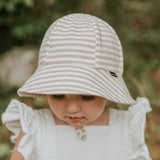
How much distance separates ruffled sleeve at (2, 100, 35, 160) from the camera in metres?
1.13

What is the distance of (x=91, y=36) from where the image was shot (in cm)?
107

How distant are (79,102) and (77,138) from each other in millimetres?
231

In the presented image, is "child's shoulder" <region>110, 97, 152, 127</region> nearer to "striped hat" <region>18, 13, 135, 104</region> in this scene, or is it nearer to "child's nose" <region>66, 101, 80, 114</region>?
"striped hat" <region>18, 13, 135, 104</region>

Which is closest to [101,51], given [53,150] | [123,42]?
[53,150]

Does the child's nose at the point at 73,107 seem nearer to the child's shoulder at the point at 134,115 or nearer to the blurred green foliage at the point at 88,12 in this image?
the child's shoulder at the point at 134,115

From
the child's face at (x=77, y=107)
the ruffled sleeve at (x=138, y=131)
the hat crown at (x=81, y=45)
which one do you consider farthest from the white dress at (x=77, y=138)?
the hat crown at (x=81, y=45)

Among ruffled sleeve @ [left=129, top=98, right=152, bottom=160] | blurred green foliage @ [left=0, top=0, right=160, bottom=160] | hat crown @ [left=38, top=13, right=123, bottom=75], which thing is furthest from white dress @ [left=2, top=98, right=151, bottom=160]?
blurred green foliage @ [left=0, top=0, right=160, bottom=160]

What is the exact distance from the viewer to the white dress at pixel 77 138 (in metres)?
1.19

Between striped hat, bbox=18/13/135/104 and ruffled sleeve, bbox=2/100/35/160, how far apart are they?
11cm

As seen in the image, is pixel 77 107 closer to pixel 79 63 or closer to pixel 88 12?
pixel 79 63

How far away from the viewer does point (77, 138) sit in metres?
1.23

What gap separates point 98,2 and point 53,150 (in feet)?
6.79

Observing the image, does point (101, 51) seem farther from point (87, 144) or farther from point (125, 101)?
point (87, 144)

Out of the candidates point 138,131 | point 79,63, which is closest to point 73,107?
point 79,63
